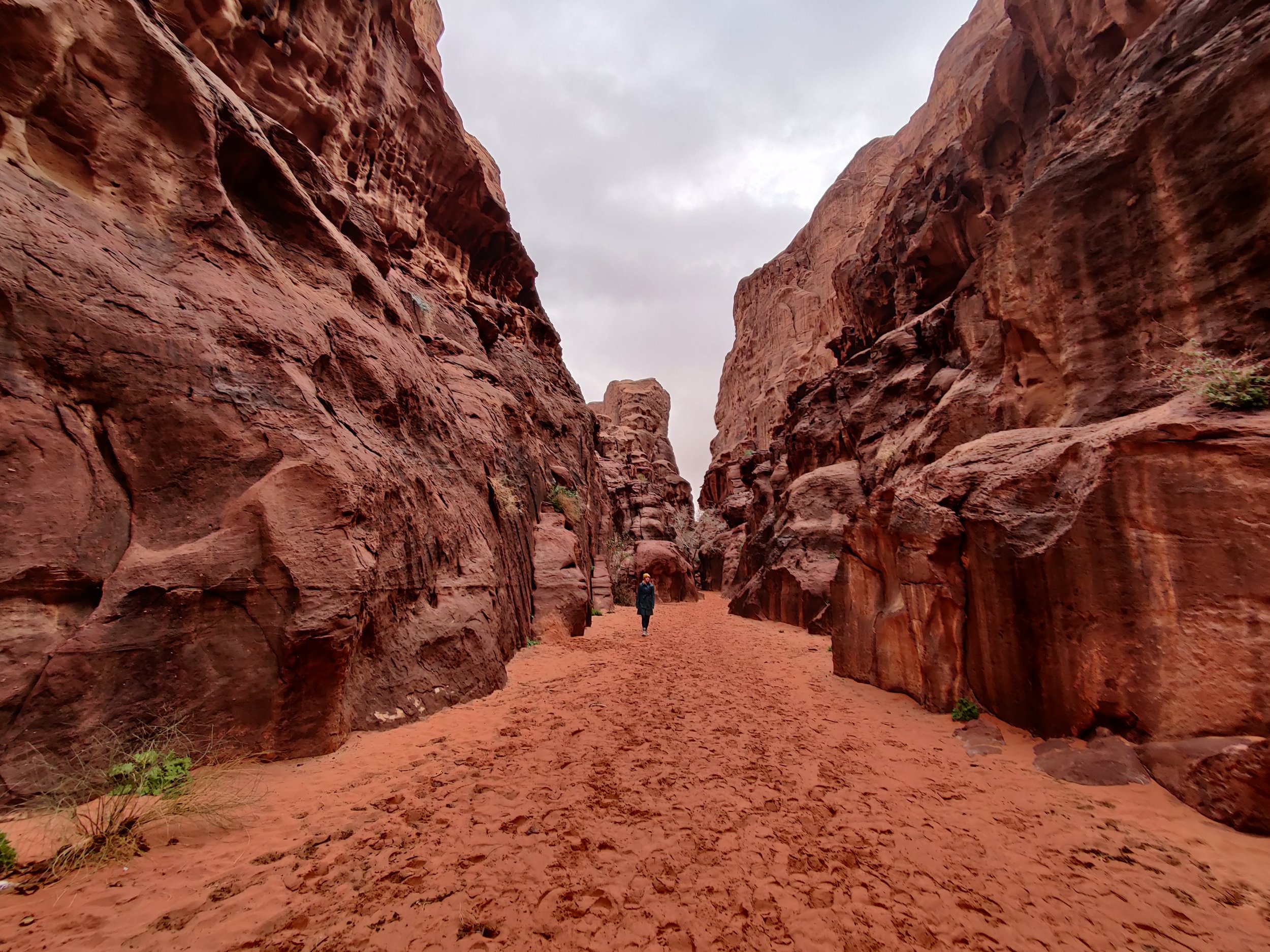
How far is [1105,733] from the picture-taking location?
15.3ft

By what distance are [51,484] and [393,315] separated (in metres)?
→ 6.89

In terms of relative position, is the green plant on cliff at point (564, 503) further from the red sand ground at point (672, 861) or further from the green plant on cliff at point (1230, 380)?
the green plant on cliff at point (1230, 380)

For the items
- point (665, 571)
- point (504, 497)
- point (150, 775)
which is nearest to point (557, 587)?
point (504, 497)

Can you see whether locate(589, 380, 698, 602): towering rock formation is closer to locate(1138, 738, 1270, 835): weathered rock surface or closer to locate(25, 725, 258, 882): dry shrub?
locate(25, 725, 258, 882): dry shrub

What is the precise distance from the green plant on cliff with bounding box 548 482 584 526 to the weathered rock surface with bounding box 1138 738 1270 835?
13.9 m

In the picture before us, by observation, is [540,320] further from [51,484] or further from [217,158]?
[51,484]

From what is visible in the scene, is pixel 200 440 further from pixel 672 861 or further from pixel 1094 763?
pixel 1094 763

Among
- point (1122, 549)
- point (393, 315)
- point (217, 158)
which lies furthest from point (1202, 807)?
point (217, 158)

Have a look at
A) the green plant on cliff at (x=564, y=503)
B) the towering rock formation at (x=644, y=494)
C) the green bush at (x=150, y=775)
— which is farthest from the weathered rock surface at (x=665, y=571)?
the green bush at (x=150, y=775)

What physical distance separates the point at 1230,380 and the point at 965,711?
14.6ft

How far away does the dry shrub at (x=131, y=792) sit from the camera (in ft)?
10.3

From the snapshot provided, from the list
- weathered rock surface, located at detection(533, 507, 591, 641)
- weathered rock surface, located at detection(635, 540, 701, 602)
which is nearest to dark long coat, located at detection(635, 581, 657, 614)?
weathered rock surface, located at detection(533, 507, 591, 641)

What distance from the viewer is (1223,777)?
3.69m

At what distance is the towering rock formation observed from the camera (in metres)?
26.1
